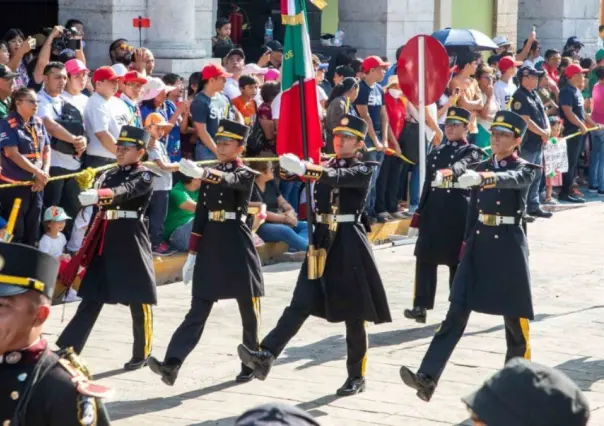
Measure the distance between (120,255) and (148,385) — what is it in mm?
885

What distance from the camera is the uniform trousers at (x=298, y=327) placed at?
30.8 feet

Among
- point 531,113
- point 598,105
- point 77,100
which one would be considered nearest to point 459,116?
point 77,100

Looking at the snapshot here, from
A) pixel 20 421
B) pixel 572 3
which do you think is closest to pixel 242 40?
pixel 572 3

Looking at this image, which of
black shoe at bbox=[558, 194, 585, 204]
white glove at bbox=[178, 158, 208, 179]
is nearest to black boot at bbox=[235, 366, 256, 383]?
white glove at bbox=[178, 158, 208, 179]

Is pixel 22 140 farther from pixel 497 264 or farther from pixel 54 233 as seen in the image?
pixel 497 264

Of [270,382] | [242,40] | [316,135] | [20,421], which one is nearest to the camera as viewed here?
[20,421]

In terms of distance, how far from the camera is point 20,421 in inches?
179

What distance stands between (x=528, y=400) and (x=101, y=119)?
8.96 m

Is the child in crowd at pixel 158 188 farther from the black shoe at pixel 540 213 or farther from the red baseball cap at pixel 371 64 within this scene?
the black shoe at pixel 540 213

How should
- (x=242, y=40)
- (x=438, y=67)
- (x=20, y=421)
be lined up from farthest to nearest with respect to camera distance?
(x=242, y=40) → (x=438, y=67) → (x=20, y=421)

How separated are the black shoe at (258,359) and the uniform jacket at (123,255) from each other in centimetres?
89

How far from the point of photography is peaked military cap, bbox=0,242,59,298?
15.3 ft

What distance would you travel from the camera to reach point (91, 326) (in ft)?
31.7

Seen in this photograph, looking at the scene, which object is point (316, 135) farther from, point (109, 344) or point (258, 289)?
point (109, 344)
